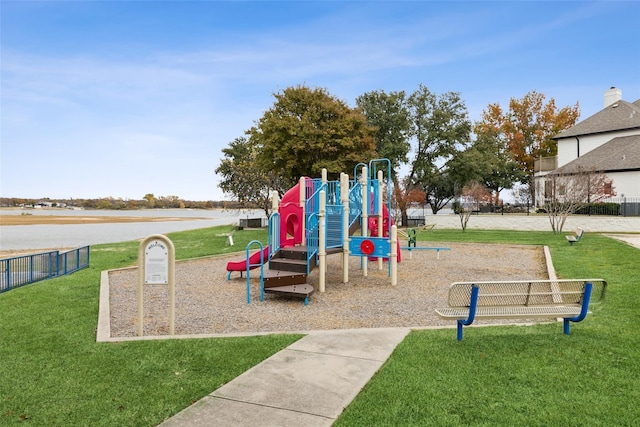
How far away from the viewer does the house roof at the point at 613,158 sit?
102 ft

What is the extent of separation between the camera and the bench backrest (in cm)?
586

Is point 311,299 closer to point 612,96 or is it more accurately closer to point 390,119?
point 390,119

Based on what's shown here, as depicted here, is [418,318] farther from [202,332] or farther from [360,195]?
[360,195]

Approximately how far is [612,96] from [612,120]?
7327mm

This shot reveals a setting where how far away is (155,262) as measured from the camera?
6.81 m

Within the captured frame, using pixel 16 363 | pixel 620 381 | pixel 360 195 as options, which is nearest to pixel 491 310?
pixel 620 381

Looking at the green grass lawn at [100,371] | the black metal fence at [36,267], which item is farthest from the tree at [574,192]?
the green grass lawn at [100,371]

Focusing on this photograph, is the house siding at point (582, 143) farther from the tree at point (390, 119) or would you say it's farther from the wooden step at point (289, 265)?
the wooden step at point (289, 265)

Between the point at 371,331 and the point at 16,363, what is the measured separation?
4.65 meters

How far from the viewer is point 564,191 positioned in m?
26.9

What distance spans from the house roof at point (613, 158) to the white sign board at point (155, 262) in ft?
95.6

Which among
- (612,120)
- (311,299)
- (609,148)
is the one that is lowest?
(311,299)

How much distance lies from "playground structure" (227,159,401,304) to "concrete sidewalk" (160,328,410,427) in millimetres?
3457

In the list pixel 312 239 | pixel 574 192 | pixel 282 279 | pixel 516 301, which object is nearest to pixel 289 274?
pixel 282 279
